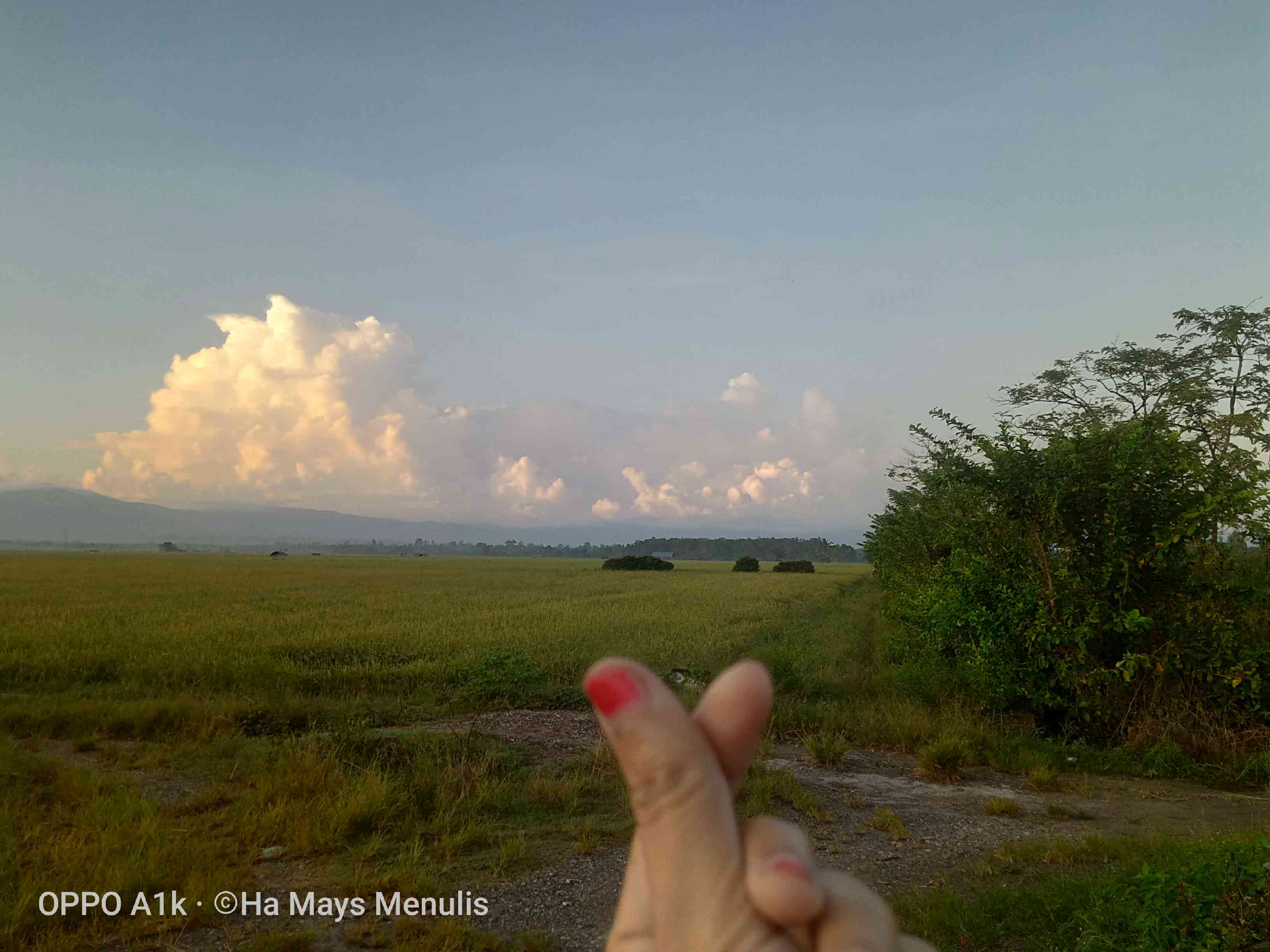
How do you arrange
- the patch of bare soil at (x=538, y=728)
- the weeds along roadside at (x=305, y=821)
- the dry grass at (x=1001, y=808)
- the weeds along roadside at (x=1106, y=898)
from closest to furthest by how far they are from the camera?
the weeds along roadside at (x=1106, y=898) < the weeds along roadside at (x=305, y=821) < the dry grass at (x=1001, y=808) < the patch of bare soil at (x=538, y=728)

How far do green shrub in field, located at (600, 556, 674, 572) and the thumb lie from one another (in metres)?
73.9

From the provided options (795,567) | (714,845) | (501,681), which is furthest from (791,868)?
(795,567)

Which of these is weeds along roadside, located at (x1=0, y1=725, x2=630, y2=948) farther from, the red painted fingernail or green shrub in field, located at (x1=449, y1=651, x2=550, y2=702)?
the red painted fingernail

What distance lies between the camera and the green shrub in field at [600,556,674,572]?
75.6 metres

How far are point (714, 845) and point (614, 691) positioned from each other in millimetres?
212

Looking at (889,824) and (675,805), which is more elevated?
(675,805)

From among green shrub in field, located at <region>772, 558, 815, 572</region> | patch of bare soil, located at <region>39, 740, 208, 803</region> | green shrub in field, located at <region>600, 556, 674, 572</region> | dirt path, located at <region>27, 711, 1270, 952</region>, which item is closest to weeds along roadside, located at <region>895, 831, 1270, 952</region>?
dirt path, located at <region>27, 711, 1270, 952</region>

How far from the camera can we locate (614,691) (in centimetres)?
86

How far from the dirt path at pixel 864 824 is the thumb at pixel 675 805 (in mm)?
4271

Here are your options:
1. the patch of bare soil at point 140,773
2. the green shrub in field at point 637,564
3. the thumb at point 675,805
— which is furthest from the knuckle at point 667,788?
the green shrub in field at point 637,564

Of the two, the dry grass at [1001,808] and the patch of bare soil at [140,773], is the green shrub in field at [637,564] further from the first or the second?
the dry grass at [1001,808]

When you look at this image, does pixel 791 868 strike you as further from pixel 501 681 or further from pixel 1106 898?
pixel 501 681

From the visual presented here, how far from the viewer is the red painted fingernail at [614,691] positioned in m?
0.85

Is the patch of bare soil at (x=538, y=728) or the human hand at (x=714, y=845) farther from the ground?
the human hand at (x=714, y=845)
